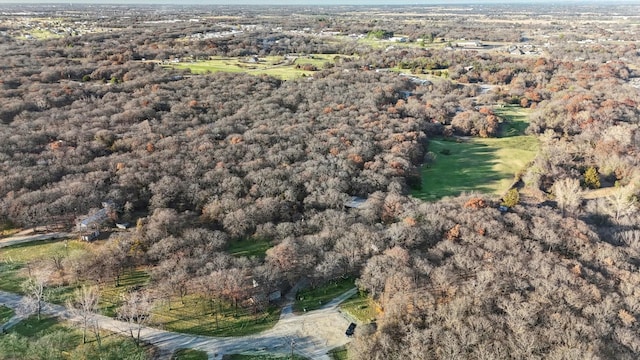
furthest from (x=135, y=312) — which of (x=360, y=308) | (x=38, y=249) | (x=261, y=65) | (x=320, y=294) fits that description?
(x=261, y=65)

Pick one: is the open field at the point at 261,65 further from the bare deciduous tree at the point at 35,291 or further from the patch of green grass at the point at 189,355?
the patch of green grass at the point at 189,355

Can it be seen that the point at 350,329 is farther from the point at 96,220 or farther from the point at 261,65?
the point at 261,65

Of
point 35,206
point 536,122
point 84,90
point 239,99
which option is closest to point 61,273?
point 35,206

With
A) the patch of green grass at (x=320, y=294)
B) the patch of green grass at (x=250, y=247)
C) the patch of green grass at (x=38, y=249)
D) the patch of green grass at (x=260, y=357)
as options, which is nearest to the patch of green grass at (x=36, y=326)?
the patch of green grass at (x=38, y=249)

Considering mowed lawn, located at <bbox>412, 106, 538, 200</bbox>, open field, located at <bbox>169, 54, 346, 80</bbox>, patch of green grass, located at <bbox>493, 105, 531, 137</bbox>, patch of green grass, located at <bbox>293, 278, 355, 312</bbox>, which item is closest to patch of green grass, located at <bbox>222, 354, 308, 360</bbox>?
patch of green grass, located at <bbox>293, 278, 355, 312</bbox>

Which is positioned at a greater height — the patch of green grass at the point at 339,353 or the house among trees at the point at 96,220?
the house among trees at the point at 96,220
